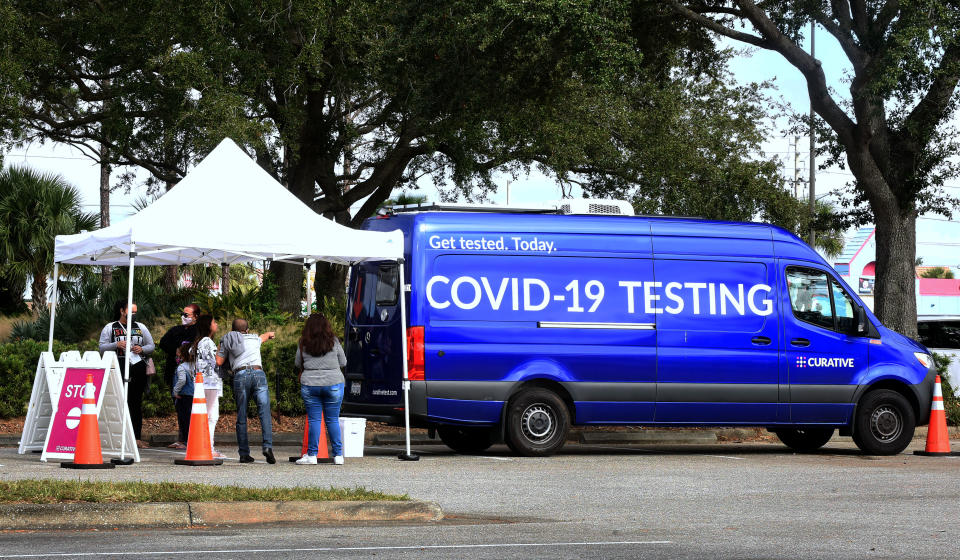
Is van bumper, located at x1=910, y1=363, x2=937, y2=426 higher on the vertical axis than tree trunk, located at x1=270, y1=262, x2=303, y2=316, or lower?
lower

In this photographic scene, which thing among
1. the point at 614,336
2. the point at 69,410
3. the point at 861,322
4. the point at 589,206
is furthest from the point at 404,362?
the point at 861,322

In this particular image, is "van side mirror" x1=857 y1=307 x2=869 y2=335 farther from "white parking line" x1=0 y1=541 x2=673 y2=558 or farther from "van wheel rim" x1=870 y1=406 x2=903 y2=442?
"white parking line" x1=0 y1=541 x2=673 y2=558

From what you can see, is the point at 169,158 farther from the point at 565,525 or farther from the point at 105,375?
the point at 565,525

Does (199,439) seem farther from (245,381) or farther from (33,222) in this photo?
(33,222)

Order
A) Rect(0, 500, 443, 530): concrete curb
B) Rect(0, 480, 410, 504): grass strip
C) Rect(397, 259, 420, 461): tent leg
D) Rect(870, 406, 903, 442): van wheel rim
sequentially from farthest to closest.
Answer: Rect(870, 406, 903, 442): van wheel rim
Rect(397, 259, 420, 461): tent leg
Rect(0, 480, 410, 504): grass strip
Rect(0, 500, 443, 530): concrete curb

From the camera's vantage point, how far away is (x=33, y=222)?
100 feet

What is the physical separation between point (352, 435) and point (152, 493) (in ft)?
17.0

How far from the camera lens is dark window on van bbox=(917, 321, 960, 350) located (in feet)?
70.2

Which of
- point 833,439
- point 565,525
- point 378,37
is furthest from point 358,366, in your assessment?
point 378,37

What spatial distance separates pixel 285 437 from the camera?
16.8 meters

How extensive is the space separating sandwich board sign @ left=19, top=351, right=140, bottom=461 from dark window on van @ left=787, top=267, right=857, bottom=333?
312 inches

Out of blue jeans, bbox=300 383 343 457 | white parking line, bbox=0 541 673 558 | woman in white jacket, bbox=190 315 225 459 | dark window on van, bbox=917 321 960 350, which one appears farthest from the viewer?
dark window on van, bbox=917 321 960 350

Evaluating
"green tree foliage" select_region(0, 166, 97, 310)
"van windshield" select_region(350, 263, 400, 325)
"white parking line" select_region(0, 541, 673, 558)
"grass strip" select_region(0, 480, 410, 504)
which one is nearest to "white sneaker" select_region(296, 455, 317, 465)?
"van windshield" select_region(350, 263, 400, 325)

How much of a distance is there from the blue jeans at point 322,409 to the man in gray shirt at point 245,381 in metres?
0.42
